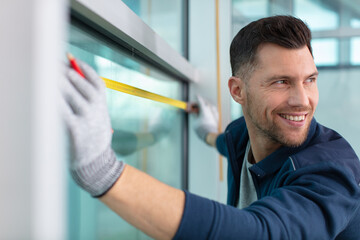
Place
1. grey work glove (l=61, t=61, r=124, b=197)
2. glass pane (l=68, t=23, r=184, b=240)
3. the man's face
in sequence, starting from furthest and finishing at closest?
the man's face, glass pane (l=68, t=23, r=184, b=240), grey work glove (l=61, t=61, r=124, b=197)

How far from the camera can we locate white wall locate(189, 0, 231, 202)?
6.00ft

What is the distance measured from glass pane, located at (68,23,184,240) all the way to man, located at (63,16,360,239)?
273mm

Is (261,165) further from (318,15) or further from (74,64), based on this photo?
(318,15)

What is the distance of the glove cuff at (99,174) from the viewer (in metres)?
0.55

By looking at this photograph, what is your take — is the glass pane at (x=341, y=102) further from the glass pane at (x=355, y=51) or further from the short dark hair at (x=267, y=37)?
the short dark hair at (x=267, y=37)

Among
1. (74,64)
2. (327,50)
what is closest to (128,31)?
(74,64)

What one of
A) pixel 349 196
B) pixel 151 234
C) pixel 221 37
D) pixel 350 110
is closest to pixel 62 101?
pixel 151 234

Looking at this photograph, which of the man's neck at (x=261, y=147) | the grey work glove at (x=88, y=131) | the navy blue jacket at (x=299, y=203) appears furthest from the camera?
the man's neck at (x=261, y=147)

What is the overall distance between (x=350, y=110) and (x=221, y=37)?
2.52 ft

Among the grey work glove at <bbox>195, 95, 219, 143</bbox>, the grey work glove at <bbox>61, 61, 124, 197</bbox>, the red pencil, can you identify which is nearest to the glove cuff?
the grey work glove at <bbox>61, 61, 124, 197</bbox>

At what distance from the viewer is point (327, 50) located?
5.90 ft

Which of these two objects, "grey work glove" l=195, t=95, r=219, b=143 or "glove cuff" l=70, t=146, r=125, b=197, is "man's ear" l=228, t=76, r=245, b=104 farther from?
"glove cuff" l=70, t=146, r=125, b=197

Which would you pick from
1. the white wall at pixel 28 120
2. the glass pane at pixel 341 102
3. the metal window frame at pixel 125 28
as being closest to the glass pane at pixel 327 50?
the glass pane at pixel 341 102

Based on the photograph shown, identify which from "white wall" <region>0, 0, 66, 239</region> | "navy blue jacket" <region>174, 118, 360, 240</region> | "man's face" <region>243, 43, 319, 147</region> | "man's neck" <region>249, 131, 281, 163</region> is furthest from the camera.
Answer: "man's neck" <region>249, 131, 281, 163</region>
